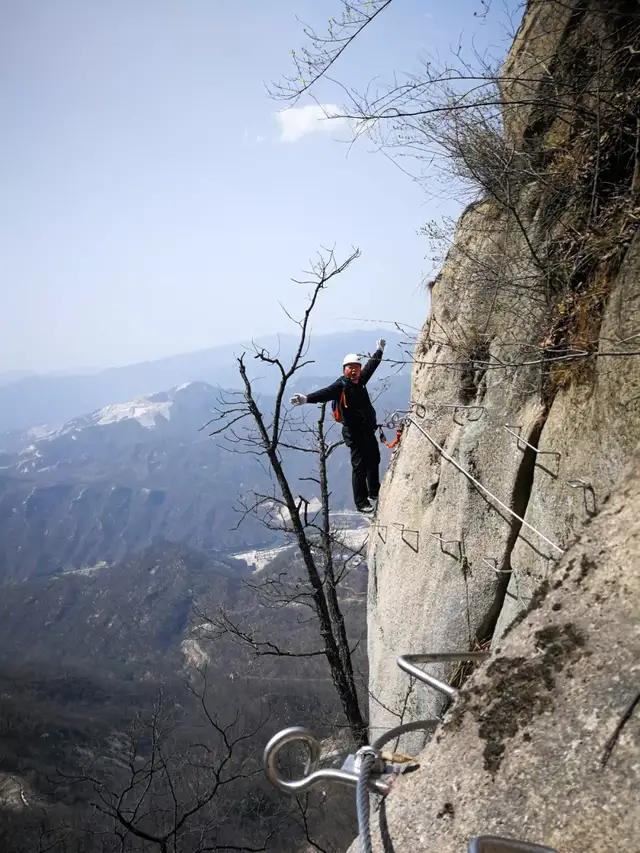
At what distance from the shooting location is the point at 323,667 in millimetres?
88188

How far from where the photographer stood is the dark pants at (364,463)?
1007 centimetres

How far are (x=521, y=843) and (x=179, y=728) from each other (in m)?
77.3

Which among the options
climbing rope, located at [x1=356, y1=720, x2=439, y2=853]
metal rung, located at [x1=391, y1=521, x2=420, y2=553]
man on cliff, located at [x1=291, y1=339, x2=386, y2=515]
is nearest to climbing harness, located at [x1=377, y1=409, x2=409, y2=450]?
man on cliff, located at [x1=291, y1=339, x2=386, y2=515]

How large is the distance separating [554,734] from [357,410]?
7.74 metres

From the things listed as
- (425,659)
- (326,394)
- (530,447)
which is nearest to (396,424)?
(326,394)

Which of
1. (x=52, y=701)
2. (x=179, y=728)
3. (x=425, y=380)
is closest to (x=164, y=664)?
(x=52, y=701)

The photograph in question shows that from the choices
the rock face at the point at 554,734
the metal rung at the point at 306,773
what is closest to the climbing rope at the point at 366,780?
the metal rung at the point at 306,773

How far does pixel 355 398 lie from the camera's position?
9.94 meters

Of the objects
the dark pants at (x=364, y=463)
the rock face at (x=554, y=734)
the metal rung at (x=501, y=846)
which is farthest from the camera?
the dark pants at (x=364, y=463)

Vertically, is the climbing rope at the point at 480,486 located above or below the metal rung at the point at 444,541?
above

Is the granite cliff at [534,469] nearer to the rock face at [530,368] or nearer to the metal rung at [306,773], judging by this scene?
the rock face at [530,368]

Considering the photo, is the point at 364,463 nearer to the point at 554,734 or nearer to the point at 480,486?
the point at 480,486

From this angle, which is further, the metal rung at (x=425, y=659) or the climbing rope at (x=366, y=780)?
the metal rung at (x=425, y=659)

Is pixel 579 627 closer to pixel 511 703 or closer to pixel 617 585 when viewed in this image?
pixel 617 585
